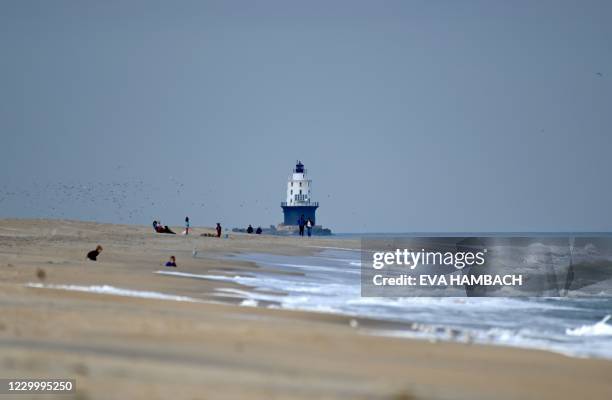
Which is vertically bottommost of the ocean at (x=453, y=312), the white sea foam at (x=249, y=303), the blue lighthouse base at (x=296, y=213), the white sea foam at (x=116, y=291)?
the ocean at (x=453, y=312)

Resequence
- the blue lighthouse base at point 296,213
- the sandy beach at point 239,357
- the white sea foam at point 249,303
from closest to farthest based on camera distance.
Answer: the sandy beach at point 239,357
the white sea foam at point 249,303
the blue lighthouse base at point 296,213

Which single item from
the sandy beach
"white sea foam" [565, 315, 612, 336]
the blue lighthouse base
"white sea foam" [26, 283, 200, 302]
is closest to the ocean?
"white sea foam" [565, 315, 612, 336]

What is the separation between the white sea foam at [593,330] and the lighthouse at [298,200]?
350 ft

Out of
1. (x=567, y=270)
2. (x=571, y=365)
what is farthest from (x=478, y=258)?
(x=571, y=365)

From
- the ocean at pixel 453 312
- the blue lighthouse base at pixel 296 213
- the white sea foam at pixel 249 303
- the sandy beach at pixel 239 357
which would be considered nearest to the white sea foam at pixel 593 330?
the ocean at pixel 453 312

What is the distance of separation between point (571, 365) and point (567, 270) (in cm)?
3166

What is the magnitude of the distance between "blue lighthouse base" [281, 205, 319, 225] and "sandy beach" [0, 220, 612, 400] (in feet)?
355

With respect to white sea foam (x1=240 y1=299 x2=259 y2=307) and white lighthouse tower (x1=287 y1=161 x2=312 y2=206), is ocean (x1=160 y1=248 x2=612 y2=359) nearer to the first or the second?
white sea foam (x1=240 y1=299 x2=259 y2=307)

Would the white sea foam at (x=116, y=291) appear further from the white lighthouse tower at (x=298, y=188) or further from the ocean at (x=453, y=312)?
the white lighthouse tower at (x=298, y=188)

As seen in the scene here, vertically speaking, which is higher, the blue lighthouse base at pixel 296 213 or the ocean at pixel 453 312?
the blue lighthouse base at pixel 296 213

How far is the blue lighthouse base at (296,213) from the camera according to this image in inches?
4882

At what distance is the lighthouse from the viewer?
124m

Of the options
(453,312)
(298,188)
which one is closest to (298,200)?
(298,188)

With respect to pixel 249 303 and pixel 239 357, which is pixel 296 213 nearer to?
pixel 249 303
